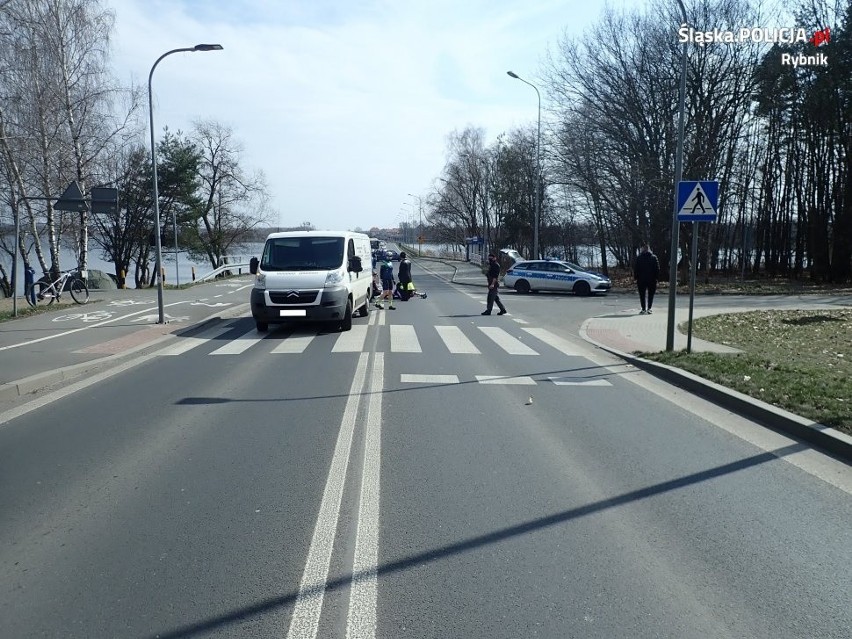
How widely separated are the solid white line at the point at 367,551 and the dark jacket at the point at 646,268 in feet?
48.4

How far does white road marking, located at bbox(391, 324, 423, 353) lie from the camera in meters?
13.2

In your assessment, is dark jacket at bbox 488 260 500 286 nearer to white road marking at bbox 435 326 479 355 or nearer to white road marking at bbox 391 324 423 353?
white road marking at bbox 435 326 479 355

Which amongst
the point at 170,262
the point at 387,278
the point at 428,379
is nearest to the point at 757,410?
the point at 428,379

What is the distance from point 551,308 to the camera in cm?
2334

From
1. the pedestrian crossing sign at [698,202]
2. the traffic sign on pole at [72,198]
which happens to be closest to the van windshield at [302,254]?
the traffic sign on pole at [72,198]

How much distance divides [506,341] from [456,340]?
3.51ft

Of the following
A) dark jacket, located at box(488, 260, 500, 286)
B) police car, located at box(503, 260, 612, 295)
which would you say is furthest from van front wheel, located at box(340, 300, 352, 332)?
police car, located at box(503, 260, 612, 295)

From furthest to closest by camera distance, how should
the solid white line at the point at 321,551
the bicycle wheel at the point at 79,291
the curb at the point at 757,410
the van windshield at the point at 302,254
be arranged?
the bicycle wheel at the point at 79,291
the van windshield at the point at 302,254
the curb at the point at 757,410
the solid white line at the point at 321,551

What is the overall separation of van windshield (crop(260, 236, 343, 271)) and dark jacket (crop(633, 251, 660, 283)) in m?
8.91

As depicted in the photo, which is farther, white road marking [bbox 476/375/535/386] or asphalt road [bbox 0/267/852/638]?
white road marking [bbox 476/375/535/386]

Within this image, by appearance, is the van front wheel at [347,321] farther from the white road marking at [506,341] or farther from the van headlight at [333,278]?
the white road marking at [506,341]

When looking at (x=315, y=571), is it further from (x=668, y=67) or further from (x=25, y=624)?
(x=668, y=67)

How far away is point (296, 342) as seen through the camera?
14.5m

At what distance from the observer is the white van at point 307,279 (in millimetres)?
15297
